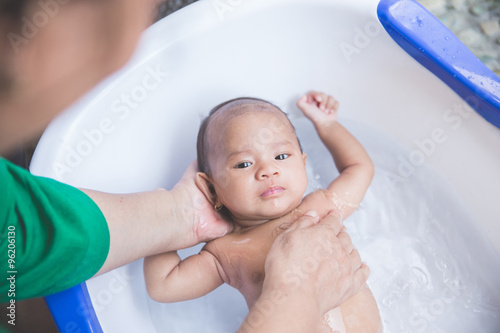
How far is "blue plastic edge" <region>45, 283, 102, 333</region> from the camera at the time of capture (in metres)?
0.95

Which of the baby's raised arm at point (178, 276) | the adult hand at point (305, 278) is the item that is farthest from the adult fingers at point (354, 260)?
the baby's raised arm at point (178, 276)

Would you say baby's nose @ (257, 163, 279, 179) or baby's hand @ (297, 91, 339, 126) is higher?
baby's hand @ (297, 91, 339, 126)

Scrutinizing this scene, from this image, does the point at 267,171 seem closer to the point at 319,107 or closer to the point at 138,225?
the point at 138,225

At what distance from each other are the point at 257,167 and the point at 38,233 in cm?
48

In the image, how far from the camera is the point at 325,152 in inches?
55.9

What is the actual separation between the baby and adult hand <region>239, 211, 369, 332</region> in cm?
9

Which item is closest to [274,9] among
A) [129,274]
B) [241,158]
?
[241,158]

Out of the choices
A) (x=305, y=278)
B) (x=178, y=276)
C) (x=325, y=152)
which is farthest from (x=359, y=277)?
(x=325, y=152)

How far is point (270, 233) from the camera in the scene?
1.07 meters

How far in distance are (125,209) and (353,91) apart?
764 mm

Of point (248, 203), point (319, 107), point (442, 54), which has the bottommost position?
point (248, 203)

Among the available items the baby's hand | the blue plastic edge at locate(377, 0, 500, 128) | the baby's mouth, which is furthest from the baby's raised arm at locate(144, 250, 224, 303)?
the blue plastic edge at locate(377, 0, 500, 128)

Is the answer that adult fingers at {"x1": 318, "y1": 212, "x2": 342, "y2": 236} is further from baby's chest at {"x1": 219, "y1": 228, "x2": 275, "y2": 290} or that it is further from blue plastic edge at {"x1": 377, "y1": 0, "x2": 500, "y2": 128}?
blue plastic edge at {"x1": 377, "y1": 0, "x2": 500, "y2": 128}

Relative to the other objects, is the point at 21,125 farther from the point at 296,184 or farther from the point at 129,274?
the point at 129,274
